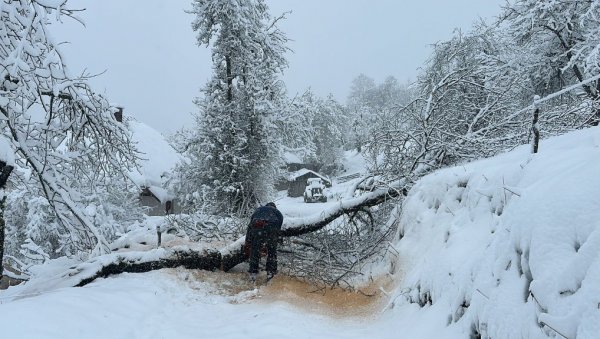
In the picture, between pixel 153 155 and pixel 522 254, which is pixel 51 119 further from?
pixel 153 155

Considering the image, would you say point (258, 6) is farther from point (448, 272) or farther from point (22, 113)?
point (448, 272)

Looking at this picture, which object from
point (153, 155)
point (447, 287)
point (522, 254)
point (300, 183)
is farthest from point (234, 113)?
point (300, 183)

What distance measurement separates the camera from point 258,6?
19016mm

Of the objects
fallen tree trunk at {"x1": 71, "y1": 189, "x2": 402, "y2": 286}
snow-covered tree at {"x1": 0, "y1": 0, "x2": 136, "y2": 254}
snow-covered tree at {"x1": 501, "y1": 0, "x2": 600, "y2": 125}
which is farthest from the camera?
snow-covered tree at {"x1": 501, "y1": 0, "x2": 600, "y2": 125}

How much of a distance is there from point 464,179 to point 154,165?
78.5ft

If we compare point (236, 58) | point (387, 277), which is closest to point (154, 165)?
point (236, 58)

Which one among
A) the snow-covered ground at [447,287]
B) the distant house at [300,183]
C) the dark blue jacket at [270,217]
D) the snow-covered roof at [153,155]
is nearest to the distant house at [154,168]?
the snow-covered roof at [153,155]

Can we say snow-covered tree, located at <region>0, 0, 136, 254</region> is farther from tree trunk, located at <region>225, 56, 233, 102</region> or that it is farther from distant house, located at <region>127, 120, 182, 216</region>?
distant house, located at <region>127, 120, 182, 216</region>

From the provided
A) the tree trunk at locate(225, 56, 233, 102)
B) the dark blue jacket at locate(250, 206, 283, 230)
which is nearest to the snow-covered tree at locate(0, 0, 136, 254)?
the dark blue jacket at locate(250, 206, 283, 230)

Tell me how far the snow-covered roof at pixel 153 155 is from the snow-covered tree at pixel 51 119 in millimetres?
18247

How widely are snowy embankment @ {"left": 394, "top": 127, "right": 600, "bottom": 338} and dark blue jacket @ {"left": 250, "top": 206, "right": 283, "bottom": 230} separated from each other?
2747 millimetres

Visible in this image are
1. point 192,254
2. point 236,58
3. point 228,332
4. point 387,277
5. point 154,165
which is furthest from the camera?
point 154,165

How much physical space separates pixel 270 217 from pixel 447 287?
3865mm

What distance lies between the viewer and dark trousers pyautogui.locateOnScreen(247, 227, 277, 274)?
7.31 metres
